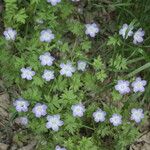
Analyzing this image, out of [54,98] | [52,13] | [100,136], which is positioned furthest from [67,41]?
[100,136]

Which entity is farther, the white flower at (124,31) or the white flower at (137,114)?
the white flower at (124,31)

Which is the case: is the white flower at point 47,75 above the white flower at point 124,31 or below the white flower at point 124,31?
below

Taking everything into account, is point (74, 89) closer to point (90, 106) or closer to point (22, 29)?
point (90, 106)

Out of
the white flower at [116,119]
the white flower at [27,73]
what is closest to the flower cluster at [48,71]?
the white flower at [27,73]

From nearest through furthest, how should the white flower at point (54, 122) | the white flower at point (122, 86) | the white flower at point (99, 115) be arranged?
the white flower at point (54, 122) < the white flower at point (99, 115) < the white flower at point (122, 86)

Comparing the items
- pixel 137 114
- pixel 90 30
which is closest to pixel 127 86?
pixel 137 114

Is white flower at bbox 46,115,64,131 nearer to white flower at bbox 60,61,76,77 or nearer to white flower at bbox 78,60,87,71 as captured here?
white flower at bbox 60,61,76,77

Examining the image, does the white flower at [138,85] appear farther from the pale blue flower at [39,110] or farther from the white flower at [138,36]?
the pale blue flower at [39,110]
